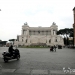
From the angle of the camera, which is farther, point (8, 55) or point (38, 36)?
point (38, 36)

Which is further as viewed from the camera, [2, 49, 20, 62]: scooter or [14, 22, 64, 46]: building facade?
[14, 22, 64, 46]: building facade

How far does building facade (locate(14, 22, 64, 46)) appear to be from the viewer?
11269 centimetres

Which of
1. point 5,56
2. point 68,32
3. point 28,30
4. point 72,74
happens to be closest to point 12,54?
point 5,56

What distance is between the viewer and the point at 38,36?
117750mm

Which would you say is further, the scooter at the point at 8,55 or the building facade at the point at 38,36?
the building facade at the point at 38,36

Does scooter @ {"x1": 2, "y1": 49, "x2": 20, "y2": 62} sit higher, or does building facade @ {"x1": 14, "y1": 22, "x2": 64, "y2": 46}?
building facade @ {"x1": 14, "y1": 22, "x2": 64, "y2": 46}

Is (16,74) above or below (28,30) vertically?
below

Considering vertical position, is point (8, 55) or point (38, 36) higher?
point (38, 36)

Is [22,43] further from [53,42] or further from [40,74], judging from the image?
[40,74]

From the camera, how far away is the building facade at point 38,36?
113 meters

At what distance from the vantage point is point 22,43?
110812 millimetres

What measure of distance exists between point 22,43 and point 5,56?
321ft

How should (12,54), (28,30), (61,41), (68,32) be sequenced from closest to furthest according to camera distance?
(12,54)
(68,32)
(61,41)
(28,30)

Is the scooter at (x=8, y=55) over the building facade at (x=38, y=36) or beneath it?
beneath
